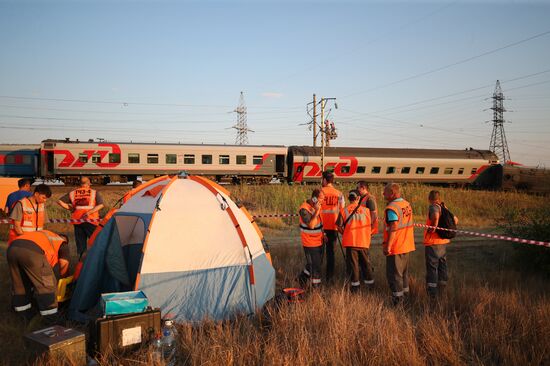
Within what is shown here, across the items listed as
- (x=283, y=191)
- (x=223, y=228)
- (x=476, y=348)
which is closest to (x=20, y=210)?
(x=223, y=228)

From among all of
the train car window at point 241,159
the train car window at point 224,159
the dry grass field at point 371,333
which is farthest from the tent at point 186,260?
the train car window at point 241,159

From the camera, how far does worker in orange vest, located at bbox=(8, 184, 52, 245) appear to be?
231 inches

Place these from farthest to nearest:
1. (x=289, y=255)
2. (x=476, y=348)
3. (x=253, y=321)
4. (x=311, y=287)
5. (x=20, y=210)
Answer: (x=289, y=255) < (x=311, y=287) < (x=20, y=210) < (x=253, y=321) < (x=476, y=348)

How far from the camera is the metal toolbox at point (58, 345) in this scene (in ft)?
12.8

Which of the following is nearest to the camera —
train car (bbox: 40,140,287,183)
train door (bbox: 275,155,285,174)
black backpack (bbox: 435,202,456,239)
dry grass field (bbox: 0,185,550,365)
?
dry grass field (bbox: 0,185,550,365)

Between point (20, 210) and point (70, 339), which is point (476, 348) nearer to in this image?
point (70, 339)

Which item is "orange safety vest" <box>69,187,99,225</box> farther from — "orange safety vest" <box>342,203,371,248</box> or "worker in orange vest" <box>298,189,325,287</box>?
"orange safety vest" <box>342,203,371,248</box>

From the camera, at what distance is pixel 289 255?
923 cm

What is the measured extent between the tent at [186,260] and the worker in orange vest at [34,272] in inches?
20.5

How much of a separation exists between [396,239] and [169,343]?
3.45m

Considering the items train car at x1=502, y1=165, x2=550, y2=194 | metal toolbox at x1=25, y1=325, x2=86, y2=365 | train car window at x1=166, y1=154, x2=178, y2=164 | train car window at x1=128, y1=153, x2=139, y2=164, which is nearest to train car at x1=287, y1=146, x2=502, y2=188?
train car at x1=502, y1=165, x2=550, y2=194

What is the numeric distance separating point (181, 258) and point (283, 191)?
13530mm

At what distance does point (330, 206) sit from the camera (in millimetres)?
7418

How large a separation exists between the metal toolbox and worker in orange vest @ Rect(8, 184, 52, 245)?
7.32ft
